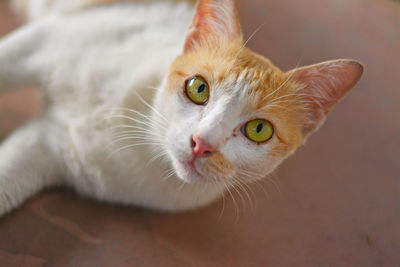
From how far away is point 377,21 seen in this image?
2.46m

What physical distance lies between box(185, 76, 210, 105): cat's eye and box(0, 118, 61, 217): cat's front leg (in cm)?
51

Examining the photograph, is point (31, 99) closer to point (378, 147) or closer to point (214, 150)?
point (214, 150)

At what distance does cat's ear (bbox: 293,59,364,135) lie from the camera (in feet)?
3.60

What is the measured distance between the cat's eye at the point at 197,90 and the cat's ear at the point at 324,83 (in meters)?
0.28

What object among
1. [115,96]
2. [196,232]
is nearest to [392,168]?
[196,232]

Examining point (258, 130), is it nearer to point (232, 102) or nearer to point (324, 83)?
point (232, 102)

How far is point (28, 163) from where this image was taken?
1258 mm

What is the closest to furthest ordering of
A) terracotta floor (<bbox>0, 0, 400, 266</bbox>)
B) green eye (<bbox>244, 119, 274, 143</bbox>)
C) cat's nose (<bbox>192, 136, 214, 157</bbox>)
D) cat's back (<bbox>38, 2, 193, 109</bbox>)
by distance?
1. cat's nose (<bbox>192, 136, 214, 157</bbox>)
2. green eye (<bbox>244, 119, 274, 143</bbox>)
3. terracotta floor (<bbox>0, 0, 400, 266</bbox>)
4. cat's back (<bbox>38, 2, 193, 109</bbox>)

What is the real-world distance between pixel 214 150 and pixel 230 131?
73 millimetres

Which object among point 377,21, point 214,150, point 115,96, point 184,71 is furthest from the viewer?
point 377,21

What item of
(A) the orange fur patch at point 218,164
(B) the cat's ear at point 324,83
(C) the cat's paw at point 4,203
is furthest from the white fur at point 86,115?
(B) the cat's ear at point 324,83

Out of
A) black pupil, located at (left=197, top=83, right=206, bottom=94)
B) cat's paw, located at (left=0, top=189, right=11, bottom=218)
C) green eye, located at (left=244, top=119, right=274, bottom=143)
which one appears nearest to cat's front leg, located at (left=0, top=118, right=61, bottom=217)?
cat's paw, located at (left=0, top=189, right=11, bottom=218)

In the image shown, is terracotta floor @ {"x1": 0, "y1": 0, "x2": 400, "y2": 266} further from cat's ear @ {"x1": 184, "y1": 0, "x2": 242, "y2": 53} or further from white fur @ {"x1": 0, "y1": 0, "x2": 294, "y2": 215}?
cat's ear @ {"x1": 184, "y1": 0, "x2": 242, "y2": 53}

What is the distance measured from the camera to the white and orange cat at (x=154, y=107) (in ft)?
3.49
